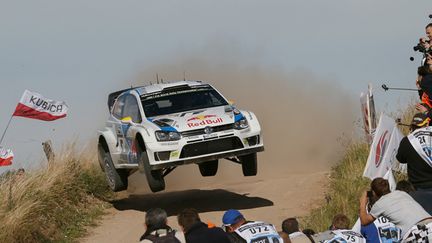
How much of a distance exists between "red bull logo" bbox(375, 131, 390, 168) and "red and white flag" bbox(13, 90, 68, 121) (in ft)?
28.0

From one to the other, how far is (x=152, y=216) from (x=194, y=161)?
278 inches

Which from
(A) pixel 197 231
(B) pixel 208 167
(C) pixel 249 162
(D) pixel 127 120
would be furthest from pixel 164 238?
(B) pixel 208 167

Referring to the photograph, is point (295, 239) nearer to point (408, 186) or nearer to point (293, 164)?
point (408, 186)

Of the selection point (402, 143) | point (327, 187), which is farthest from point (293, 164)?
point (402, 143)

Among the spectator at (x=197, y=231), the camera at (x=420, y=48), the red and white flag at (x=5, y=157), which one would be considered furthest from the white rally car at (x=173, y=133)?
the spectator at (x=197, y=231)

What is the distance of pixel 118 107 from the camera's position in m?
19.1

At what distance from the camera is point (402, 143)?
11.7 meters

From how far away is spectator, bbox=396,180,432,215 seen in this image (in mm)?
10797

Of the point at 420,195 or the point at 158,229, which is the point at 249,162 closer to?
the point at 420,195

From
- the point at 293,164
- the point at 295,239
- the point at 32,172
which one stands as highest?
the point at 295,239

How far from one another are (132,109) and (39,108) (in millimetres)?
2555

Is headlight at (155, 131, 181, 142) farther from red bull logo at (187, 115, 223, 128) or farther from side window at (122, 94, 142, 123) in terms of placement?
side window at (122, 94, 142, 123)

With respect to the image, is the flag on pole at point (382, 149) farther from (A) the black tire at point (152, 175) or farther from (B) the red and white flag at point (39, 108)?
(B) the red and white flag at point (39, 108)

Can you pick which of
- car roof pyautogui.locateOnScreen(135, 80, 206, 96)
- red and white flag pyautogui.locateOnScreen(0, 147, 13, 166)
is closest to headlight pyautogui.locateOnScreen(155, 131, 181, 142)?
car roof pyautogui.locateOnScreen(135, 80, 206, 96)
